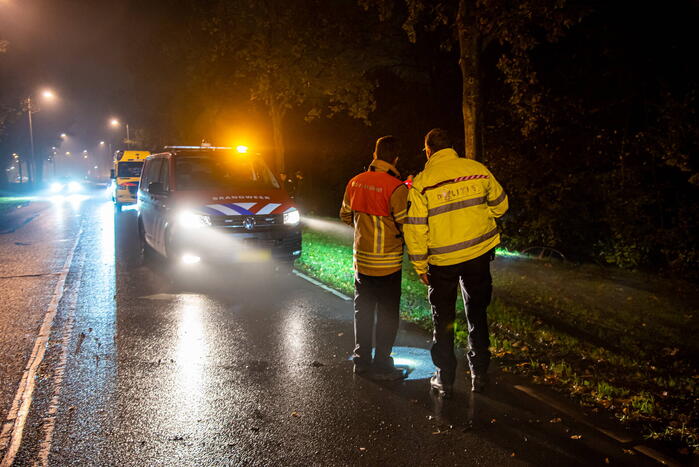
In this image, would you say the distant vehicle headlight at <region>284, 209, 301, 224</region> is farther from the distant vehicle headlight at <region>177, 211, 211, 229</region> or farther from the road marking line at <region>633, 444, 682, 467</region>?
the road marking line at <region>633, 444, 682, 467</region>

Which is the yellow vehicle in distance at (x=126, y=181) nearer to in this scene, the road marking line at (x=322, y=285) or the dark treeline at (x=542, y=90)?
the dark treeline at (x=542, y=90)

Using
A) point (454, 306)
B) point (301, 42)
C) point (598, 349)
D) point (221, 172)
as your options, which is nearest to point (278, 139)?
point (301, 42)

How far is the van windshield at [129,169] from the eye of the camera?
24719 millimetres

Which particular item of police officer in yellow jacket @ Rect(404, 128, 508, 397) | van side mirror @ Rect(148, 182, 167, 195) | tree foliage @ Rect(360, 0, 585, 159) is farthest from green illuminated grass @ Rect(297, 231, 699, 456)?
van side mirror @ Rect(148, 182, 167, 195)

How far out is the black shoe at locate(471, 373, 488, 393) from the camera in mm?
4738

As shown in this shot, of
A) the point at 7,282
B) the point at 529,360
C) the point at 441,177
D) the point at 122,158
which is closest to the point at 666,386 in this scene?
the point at 529,360

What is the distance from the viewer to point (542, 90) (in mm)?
11398

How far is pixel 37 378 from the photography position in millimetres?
5129

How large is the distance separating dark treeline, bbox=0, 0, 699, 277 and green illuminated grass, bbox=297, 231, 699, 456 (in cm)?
210

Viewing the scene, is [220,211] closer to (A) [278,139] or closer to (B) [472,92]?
(B) [472,92]

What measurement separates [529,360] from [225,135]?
28.4m

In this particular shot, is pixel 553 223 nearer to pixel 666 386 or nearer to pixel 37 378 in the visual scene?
pixel 666 386

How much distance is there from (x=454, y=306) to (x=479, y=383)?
68cm

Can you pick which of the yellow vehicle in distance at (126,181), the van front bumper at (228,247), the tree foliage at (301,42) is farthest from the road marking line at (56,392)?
the yellow vehicle in distance at (126,181)
